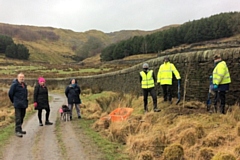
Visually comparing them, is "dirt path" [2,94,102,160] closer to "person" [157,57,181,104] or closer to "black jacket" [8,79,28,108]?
"black jacket" [8,79,28,108]

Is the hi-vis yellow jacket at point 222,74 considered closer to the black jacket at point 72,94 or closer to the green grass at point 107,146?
the green grass at point 107,146

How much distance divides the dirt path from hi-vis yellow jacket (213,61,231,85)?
12.4 feet

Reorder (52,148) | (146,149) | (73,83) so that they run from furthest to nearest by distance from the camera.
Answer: (73,83) → (52,148) → (146,149)

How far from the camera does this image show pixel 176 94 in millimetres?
10930

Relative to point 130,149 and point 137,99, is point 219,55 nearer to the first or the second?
point 130,149

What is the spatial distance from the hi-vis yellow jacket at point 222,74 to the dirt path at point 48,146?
12.4 feet

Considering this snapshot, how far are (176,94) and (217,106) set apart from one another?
2.28 m

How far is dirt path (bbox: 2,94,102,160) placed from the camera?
652 centimetres

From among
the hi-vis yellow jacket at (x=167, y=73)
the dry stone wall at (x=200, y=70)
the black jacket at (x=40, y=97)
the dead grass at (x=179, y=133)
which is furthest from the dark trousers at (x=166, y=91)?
the black jacket at (x=40, y=97)

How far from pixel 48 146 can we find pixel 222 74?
15.8ft

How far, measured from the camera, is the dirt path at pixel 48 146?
652cm

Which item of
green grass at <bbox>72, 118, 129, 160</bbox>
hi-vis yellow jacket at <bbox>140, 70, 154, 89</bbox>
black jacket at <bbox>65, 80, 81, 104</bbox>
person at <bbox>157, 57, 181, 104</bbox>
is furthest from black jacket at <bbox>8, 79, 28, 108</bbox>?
person at <bbox>157, 57, 181, 104</bbox>

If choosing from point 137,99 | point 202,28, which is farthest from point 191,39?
point 137,99

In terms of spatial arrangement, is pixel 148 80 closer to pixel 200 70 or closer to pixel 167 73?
pixel 167 73
